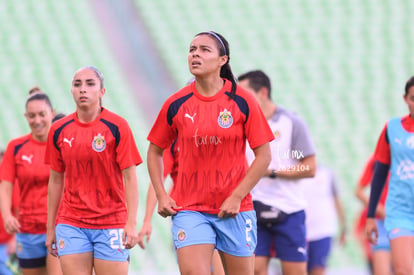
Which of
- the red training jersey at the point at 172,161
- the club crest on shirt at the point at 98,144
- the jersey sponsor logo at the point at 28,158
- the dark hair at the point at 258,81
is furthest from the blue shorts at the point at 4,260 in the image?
the dark hair at the point at 258,81

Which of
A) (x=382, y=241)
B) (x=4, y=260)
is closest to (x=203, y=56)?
(x=382, y=241)

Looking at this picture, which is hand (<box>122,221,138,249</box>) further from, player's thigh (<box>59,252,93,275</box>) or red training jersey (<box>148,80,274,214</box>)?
red training jersey (<box>148,80,274,214</box>)

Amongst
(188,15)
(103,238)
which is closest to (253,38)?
(188,15)

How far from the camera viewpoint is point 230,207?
15.9 ft

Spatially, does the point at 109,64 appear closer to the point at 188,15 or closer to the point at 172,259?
the point at 188,15

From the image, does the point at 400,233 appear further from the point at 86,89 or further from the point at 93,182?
the point at 86,89

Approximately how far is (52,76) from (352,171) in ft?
23.2

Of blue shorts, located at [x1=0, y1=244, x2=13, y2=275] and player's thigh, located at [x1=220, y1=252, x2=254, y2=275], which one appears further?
blue shorts, located at [x1=0, y1=244, x2=13, y2=275]

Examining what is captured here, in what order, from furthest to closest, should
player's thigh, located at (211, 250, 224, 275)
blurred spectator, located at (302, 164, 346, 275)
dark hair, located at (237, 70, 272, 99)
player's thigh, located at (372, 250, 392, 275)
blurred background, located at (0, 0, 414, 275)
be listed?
blurred background, located at (0, 0, 414, 275), blurred spectator, located at (302, 164, 346, 275), player's thigh, located at (372, 250, 392, 275), dark hair, located at (237, 70, 272, 99), player's thigh, located at (211, 250, 224, 275)

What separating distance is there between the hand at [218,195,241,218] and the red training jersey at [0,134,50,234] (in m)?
2.49

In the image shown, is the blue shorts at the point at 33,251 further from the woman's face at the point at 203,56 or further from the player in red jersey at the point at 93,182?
the woman's face at the point at 203,56

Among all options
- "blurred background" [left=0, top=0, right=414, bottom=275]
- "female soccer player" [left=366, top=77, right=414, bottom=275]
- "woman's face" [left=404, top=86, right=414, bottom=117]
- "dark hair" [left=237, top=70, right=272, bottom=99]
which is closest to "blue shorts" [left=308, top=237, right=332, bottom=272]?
"female soccer player" [left=366, top=77, right=414, bottom=275]

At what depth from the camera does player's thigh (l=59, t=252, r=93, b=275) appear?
5414 mm

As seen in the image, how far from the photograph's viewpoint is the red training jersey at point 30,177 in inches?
269
